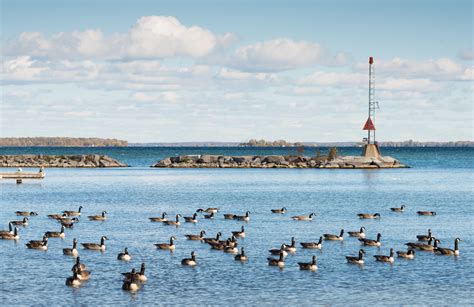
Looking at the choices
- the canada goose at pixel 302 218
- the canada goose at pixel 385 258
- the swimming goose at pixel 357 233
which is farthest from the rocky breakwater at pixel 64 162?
the canada goose at pixel 385 258

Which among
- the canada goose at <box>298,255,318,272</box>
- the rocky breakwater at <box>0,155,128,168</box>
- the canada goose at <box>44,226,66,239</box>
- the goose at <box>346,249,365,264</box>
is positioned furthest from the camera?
the rocky breakwater at <box>0,155,128,168</box>

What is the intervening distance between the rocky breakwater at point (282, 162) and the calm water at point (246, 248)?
5100 centimetres

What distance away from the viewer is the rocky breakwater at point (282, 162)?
154500 mm

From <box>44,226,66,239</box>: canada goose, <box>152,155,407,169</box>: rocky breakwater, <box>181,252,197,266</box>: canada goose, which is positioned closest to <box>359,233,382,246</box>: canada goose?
<box>181,252,197,266</box>: canada goose

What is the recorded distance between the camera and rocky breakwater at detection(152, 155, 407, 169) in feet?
507

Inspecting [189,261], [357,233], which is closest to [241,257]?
[189,261]

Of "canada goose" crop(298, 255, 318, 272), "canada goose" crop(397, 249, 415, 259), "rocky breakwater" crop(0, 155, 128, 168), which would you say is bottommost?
"canada goose" crop(298, 255, 318, 272)

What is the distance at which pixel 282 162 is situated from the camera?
165875 mm

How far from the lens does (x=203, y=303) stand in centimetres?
3319

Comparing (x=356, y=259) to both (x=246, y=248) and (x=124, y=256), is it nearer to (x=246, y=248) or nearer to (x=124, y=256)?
(x=246, y=248)

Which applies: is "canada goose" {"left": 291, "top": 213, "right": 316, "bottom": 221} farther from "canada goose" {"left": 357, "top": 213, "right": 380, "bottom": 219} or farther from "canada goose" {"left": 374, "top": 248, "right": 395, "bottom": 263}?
"canada goose" {"left": 374, "top": 248, "right": 395, "bottom": 263}

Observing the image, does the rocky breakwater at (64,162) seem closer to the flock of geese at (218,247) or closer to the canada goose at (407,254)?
the flock of geese at (218,247)

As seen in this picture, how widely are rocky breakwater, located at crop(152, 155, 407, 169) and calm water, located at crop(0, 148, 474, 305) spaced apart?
5100 centimetres

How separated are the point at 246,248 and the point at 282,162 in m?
118
